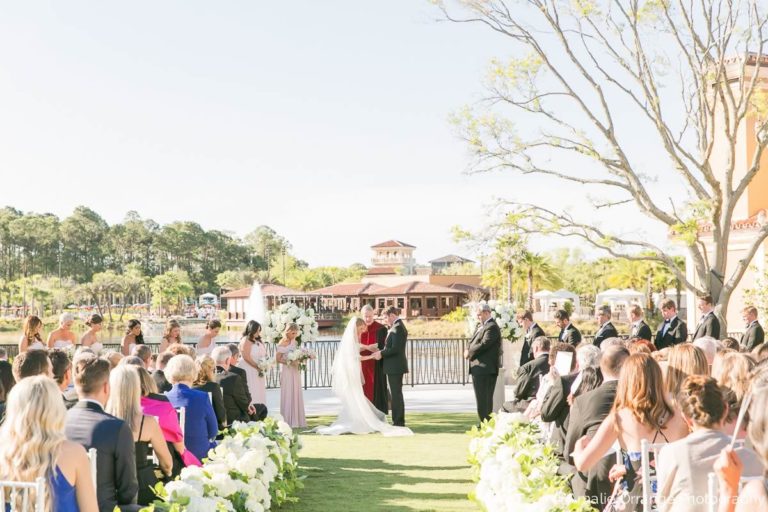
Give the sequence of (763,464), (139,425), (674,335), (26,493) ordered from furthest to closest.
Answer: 1. (674,335)
2. (139,425)
3. (26,493)
4. (763,464)

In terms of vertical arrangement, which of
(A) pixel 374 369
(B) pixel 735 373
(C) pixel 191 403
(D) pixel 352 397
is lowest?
(D) pixel 352 397

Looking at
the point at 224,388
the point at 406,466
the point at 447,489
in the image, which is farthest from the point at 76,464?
the point at 406,466

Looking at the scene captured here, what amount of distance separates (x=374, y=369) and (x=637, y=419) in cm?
864

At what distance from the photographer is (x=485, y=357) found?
41.1 ft

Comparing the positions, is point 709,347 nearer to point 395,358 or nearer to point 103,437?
point 103,437

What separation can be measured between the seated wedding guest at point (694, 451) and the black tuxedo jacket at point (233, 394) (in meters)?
5.28

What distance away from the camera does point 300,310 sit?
43.3ft

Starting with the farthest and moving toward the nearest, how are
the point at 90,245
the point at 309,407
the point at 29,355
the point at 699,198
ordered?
1. the point at 90,245
2. the point at 699,198
3. the point at 309,407
4. the point at 29,355

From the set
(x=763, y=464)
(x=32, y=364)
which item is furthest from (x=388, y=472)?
(x=763, y=464)

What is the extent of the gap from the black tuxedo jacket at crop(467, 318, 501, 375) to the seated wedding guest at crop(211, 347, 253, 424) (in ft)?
15.2

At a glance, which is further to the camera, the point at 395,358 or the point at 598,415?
the point at 395,358

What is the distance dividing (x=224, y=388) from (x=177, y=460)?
235 centimetres

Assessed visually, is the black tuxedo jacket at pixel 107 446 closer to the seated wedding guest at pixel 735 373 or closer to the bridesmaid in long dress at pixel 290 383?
the seated wedding guest at pixel 735 373

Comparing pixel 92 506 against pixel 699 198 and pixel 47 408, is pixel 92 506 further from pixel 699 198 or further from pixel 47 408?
pixel 699 198
